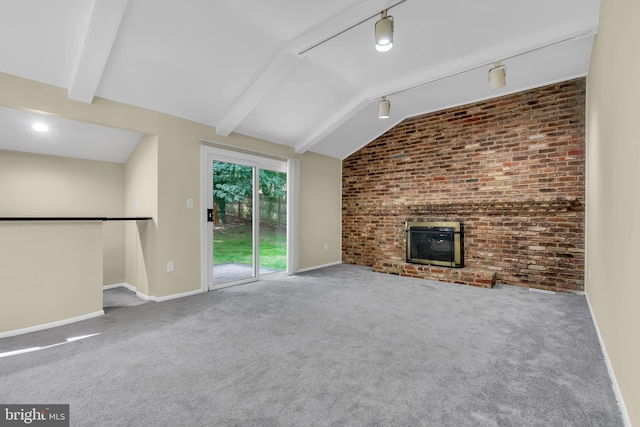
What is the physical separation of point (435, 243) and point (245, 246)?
3.12 meters

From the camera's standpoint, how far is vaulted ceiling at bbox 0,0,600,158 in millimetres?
2488

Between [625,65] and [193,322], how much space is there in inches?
145

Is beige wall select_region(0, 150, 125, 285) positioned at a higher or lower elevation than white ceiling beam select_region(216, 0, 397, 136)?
lower

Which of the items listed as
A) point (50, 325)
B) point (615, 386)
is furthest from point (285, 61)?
point (615, 386)

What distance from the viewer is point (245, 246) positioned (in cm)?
461

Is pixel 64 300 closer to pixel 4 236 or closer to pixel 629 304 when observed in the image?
pixel 4 236

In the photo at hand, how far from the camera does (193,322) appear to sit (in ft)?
9.46

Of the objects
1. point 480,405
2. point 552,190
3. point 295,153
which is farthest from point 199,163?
point 552,190

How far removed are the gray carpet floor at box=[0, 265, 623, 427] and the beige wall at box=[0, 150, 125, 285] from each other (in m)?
1.44

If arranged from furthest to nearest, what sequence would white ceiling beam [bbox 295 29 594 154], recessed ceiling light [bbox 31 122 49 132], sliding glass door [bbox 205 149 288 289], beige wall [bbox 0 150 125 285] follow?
1. sliding glass door [bbox 205 149 288 289]
2. beige wall [bbox 0 150 125 285]
3. recessed ceiling light [bbox 31 122 49 132]
4. white ceiling beam [bbox 295 29 594 154]

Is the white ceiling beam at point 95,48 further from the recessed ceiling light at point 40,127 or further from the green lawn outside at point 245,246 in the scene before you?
the green lawn outside at point 245,246

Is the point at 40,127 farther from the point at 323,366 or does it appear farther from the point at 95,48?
the point at 323,366

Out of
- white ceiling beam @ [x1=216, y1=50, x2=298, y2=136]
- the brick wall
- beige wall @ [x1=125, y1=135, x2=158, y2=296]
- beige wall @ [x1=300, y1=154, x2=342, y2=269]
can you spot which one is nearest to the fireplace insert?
the brick wall

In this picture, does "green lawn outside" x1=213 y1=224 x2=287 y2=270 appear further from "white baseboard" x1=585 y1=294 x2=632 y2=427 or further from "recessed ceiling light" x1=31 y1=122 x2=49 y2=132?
"white baseboard" x1=585 y1=294 x2=632 y2=427
